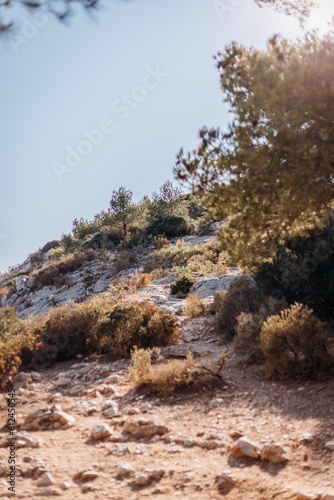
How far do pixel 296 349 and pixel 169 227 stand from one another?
73.0 ft

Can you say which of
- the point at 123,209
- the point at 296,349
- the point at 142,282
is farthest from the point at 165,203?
the point at 296,349

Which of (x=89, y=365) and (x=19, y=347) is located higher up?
(x=19, y=347)

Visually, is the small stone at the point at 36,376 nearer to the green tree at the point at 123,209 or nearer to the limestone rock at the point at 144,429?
the limestone rock at the point at 144,429

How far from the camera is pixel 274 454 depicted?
176 inches

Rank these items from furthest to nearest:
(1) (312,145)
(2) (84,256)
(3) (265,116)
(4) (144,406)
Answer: (2) (84,256) → (4) (144,406) → (3) (265,116) → (1) (312,145)

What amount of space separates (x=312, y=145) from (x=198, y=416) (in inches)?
152

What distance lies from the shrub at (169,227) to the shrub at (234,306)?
17216mm

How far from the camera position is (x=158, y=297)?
15.2 meters

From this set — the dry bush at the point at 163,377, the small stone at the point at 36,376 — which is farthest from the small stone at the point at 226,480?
the small stone at the point at 36,376

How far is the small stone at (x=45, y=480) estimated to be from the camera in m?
4.27

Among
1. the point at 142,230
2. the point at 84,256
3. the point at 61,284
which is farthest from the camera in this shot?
the point at 142,230

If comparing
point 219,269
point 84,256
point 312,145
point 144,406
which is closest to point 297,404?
point 144,406

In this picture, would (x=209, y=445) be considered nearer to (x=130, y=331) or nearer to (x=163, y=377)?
(x=163, y=377)

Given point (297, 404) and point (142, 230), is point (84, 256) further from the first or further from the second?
point (297, 404)
